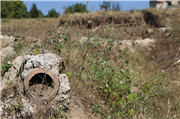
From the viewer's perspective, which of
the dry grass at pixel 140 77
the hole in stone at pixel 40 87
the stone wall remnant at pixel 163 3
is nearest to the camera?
the hole in stone at pixel 40 87

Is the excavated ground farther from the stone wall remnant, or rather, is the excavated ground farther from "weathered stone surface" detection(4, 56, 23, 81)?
the stone wall remnant

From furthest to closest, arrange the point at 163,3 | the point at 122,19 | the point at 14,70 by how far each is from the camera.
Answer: the point at 163,3 < the point at 122,19 < the point at 14,70

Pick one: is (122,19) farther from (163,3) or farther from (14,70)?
(163,3)

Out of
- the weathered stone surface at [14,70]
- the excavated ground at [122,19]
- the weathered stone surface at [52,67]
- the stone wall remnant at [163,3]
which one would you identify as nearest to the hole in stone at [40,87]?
the weathered stone surface at [52,67]

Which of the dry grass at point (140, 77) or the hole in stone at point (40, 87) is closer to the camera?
the hole in stone at point (40, 87)

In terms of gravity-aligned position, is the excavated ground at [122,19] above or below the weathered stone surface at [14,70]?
above

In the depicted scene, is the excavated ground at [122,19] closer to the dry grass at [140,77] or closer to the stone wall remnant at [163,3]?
the dry grass at [140,77]

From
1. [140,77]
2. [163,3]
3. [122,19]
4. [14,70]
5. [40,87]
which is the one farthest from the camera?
[163,3]

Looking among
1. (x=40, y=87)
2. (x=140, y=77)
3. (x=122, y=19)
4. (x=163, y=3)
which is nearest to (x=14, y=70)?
(x=40, y=87)

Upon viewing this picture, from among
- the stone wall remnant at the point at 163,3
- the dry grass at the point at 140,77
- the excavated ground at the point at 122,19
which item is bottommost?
the dry grass at the point at 140,77

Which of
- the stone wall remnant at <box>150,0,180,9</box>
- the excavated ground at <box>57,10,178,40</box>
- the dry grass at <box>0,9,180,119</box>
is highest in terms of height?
the stone wall remnant at <box>150,0,180,9</box>

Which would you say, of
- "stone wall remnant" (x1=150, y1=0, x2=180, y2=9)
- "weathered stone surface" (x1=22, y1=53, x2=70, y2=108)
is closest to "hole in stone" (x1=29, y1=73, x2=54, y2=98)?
"weathered stone surface" (x1=22, y1=53, x2=70, y2=108)

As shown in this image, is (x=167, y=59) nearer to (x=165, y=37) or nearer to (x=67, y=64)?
(x=165, y=37)

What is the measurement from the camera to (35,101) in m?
2.09
